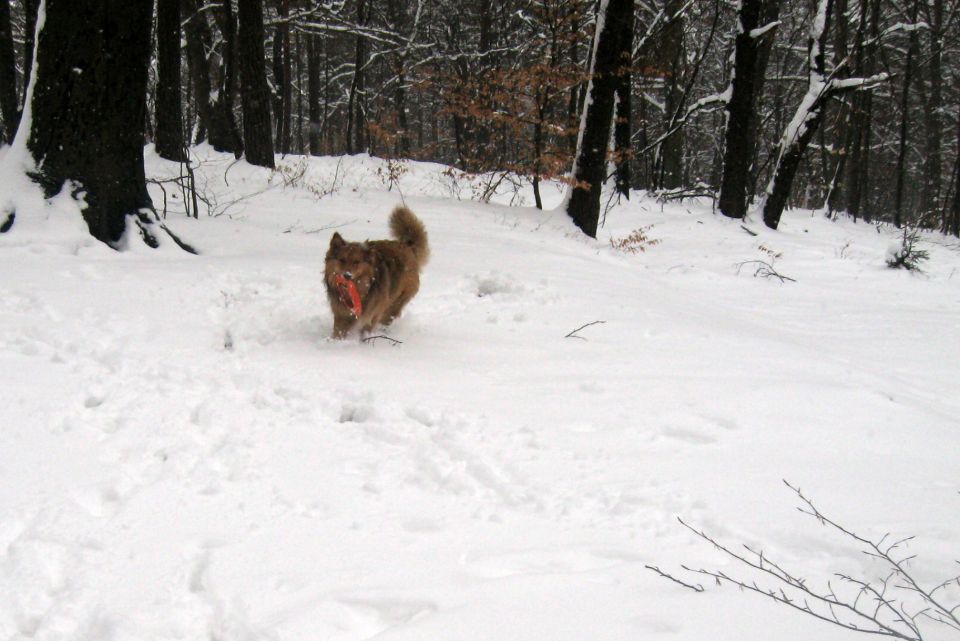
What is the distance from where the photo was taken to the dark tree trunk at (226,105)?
1381 cm

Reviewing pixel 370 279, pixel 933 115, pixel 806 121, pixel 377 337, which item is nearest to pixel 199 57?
pixel 370 279

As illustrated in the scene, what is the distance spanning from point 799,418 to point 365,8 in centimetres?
2343

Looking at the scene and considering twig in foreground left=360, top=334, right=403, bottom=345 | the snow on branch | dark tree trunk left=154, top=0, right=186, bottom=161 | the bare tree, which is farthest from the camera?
the snow on branch

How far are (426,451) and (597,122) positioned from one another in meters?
8.21

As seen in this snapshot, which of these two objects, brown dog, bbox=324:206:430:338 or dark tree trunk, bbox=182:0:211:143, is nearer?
brown dog, bbox=324:206:430:338

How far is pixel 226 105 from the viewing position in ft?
47.9

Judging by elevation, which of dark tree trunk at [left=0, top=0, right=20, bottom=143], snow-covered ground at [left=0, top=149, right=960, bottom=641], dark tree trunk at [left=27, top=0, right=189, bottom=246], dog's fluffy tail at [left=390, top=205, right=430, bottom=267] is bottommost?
snow-covered ground at [left=0, top=149, right=960, bottom=641]

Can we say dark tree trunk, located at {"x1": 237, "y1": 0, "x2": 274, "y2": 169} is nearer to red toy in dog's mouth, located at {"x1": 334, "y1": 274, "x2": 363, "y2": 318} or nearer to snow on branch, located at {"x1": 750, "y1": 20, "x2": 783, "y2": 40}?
red toy in dog's mouth, located at {"x1": 334, "y1": 274, "x2": 363, "y2": 318}

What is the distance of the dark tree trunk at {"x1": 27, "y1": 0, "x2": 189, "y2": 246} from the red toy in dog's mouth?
2.51 m

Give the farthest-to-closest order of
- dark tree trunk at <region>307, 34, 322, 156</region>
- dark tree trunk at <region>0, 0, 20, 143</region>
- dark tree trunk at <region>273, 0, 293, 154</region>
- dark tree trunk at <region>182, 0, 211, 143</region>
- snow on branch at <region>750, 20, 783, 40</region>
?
dark tree trunk at <region>307, 34, 322, 156</region>
dark tree trunk at <region>273, 0, 293, 154</region>
dark tree trunk at <region>182, 0, 211, 143</region>
snow on branch at <region>750, 20, 783, 40</region>
dark tree trunk at <region>0, 0, 20, 143</region>

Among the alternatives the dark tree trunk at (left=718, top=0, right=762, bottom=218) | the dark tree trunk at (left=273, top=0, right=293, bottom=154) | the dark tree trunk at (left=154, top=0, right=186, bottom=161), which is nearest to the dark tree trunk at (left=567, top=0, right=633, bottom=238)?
the dark tree trunk at (left=718, top=0, right=762, bottom=218)

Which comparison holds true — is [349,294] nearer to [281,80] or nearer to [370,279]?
[370,279]

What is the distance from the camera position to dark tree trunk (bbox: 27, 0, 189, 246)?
17.1 ft

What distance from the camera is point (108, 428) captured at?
3084 millimetres
